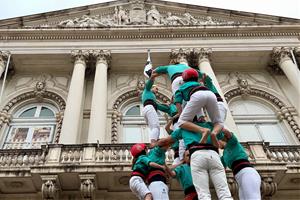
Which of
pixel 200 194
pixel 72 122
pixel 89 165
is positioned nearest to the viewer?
pixel 200 194

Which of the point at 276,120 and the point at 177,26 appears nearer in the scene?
the point at 276,120

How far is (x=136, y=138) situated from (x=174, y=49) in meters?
5.73

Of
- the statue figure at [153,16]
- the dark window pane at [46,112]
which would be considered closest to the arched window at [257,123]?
the statue figure at [153,16]

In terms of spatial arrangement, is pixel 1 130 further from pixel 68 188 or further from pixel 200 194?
pixel 200 194

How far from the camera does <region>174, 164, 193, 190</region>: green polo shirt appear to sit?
173 inches

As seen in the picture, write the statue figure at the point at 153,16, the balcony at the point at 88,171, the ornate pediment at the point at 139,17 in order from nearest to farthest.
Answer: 1. the balcony at the point at 88,171
2. the ornate pediment at the point at 139,17
3. the statue figure at the point at 153,16

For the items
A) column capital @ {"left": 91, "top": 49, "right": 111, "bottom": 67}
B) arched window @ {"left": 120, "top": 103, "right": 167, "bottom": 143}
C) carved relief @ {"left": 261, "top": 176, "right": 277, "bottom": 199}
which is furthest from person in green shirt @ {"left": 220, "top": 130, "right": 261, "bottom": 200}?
column capital @ {"left": 91, "top": 49, "right": 111, "bottom": 67}

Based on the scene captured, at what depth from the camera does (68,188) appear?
993 cm

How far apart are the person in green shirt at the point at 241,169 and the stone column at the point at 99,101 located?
809 cm

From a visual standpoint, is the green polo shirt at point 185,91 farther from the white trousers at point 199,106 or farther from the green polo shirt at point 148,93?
the green polo shirt at point 148,93

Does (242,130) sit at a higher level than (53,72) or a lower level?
lower

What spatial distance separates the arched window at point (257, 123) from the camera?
14586mm

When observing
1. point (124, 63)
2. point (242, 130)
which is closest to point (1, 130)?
point (124, 63)

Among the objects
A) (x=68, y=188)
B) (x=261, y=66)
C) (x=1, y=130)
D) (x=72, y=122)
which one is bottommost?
(x=68, y=188)
